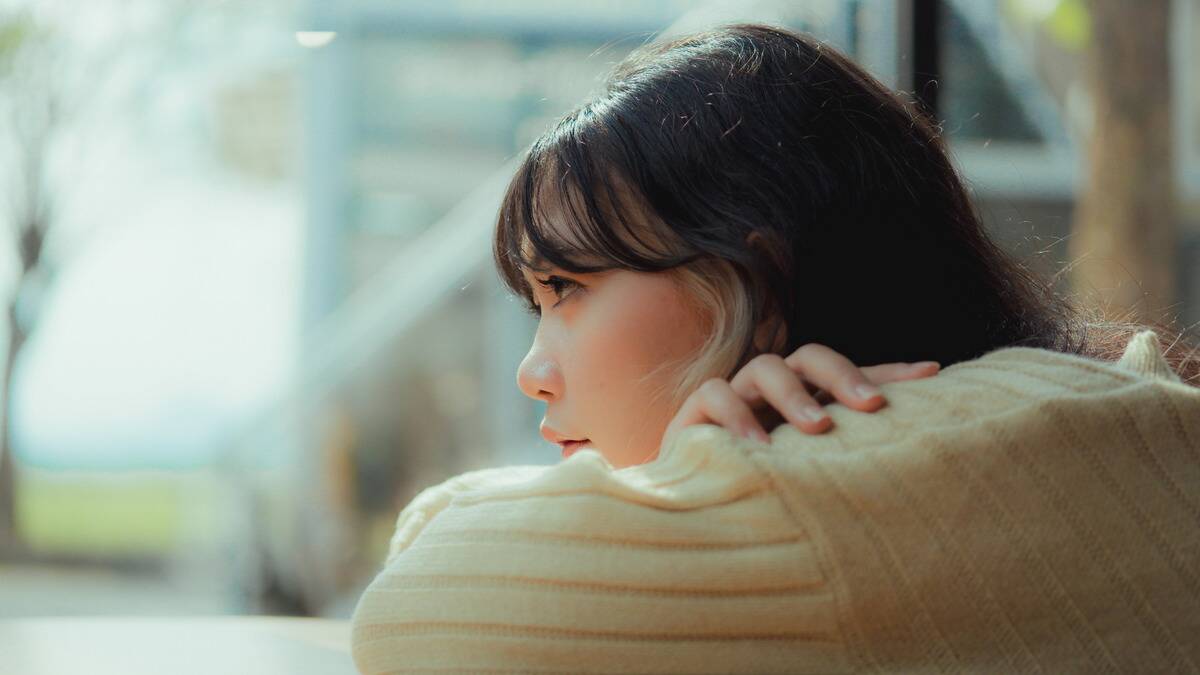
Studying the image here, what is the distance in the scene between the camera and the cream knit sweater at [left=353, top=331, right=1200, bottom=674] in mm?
592

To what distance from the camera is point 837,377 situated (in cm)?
70

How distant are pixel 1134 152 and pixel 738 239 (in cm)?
225

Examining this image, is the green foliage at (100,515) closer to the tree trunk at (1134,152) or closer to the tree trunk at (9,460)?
the tree trunk at (9,460)

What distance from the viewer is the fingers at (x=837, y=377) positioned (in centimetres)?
67

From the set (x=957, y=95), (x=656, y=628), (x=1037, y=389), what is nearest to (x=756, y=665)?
(x=656, y=628)

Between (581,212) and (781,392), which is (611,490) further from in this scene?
(581,212)

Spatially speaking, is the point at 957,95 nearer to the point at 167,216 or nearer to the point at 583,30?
the point at 583,30

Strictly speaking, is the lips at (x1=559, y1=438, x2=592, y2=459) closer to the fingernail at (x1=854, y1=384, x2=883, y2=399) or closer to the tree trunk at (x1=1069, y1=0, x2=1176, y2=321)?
the fingernail at (x1=854, y1=384, x2=883, y2=399)

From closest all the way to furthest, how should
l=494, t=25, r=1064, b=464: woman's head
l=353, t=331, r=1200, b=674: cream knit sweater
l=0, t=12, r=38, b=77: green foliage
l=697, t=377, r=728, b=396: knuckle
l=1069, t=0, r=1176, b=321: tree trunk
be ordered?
l=353, t=331, r=1200, b=674: cream knit sweater
l=697, t=377, r=728, b=396: knuckle
l=494, t=25, r=1064, b=464: woman's head
l=0, t=12, r=38, b=77: green foliage
l=1069, t=0, r=1176, b=321: tree trunk

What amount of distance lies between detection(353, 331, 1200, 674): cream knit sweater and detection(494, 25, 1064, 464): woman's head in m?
0.19

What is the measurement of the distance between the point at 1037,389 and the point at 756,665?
0.20m

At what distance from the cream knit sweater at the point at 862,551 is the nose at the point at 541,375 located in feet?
0.77

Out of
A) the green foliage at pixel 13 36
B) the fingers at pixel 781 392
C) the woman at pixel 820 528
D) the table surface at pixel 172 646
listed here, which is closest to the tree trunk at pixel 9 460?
the green foliage at pixel 13 36

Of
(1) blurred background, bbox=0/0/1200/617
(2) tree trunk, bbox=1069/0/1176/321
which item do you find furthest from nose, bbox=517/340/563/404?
(2) tree trunk, bbox=1069/0/1176/321
